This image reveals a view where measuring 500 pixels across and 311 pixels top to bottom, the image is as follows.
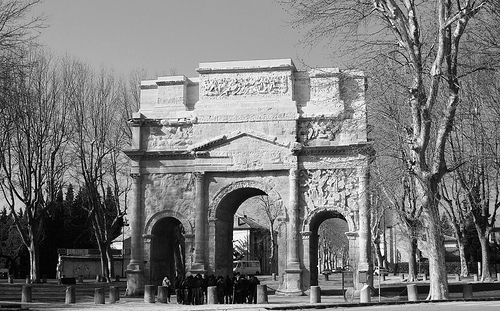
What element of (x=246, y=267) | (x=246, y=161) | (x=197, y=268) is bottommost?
(x=246, y=267)

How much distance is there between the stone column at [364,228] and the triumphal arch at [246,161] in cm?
6

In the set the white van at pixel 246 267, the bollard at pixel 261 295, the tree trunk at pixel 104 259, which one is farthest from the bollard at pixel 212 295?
the white van at pixel 246 267

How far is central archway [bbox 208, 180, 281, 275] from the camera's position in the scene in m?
36.8

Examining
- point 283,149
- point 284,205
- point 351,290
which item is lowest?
point 351,290

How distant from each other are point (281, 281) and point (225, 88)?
1040 cm

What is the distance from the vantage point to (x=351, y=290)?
108 ft

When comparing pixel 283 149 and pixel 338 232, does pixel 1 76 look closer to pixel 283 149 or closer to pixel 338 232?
pixel 283 149

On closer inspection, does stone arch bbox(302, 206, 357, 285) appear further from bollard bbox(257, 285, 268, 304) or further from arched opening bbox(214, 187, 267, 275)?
bollard bbox(257, 285, 268, 304)

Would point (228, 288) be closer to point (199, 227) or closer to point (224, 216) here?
point (199, 227)

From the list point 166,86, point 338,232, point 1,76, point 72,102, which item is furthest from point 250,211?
point 1,76

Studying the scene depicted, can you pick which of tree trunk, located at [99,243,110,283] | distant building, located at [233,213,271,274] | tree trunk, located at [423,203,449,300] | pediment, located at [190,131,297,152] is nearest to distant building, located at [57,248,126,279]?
tree trunk, located at [99,243,110,283]

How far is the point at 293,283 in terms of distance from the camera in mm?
35219

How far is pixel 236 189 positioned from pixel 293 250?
14.4 feet

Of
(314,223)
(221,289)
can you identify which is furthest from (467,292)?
(314,223)
